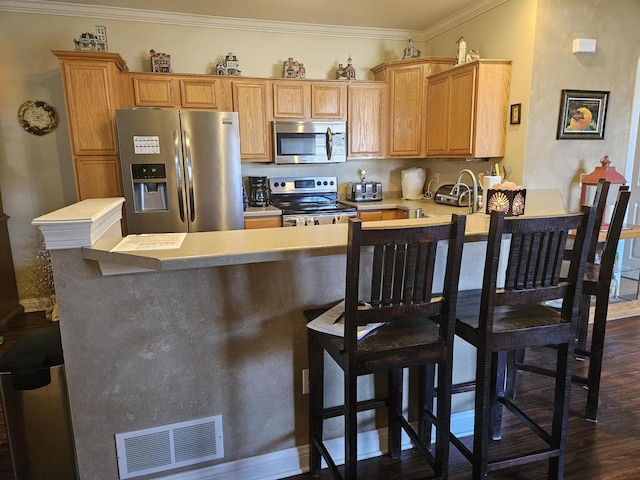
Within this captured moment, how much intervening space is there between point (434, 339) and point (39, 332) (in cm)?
166

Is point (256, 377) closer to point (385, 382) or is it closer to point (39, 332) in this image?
point (385, 382)

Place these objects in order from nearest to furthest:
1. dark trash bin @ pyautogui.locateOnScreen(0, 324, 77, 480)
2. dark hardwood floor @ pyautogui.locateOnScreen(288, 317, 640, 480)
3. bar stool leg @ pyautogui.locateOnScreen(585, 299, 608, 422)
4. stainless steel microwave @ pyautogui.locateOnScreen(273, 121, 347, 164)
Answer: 1. dark trash bin @ pyautogui.locateOnScreen(0, 324, 77, 480)
2. dark hardwood floor @ pyautogui.locateOnScreen(288, 317, 640, 480)
3. bar stool leg @ pyautogui.locateOnScreen(585, 299, 608, 422)
4. stainless steel microwave @ pyautogui.locateOnScreen(273, 121, 347, 164)

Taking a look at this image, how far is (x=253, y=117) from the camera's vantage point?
4145 millimetres

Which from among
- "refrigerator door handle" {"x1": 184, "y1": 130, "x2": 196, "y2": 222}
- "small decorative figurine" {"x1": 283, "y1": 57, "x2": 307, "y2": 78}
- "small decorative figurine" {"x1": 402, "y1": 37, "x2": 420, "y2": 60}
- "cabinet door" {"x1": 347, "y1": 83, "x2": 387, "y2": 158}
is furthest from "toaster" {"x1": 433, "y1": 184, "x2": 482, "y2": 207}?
"refrigerator door handle" {"x1": 184, "y1": 130, "x2": 196, "y2": 222}

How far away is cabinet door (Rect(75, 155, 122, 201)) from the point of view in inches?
142

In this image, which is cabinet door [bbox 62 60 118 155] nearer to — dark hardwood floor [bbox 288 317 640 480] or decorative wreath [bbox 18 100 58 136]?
decorative wreath [bbox 18 100 58 136]

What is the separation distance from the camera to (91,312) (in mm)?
1546

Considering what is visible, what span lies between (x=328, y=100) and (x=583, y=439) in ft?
11.5

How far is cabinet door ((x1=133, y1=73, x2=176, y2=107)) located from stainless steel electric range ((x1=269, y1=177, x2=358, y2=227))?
1282 mm

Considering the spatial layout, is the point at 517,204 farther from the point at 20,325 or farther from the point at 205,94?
the point at 20,325

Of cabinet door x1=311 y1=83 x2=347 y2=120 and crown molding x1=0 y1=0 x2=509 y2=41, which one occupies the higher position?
crown molding x1=0 y1=0 x2=509 y2=41

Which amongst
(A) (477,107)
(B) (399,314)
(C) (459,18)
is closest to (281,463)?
(B) (399,314)

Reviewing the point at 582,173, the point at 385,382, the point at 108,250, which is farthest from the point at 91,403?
the point at 582,173

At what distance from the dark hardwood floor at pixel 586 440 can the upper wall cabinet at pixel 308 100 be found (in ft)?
9.71
